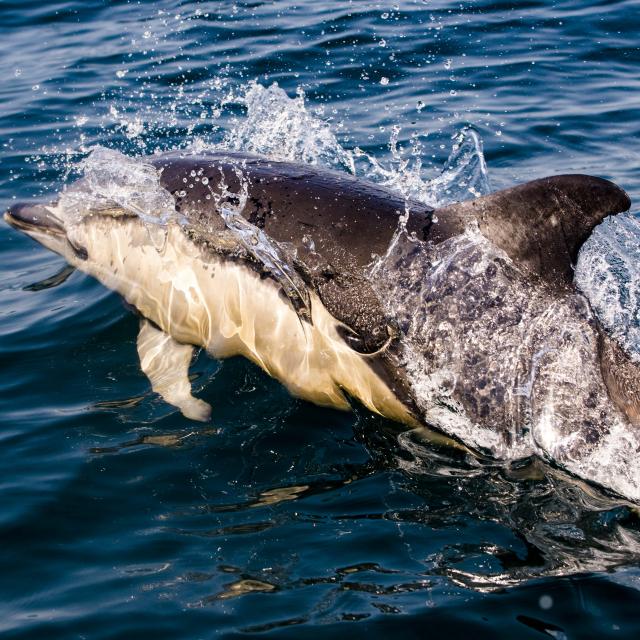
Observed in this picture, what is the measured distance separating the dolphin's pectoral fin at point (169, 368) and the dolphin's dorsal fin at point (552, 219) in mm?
2221

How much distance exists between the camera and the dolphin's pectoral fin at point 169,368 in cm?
621

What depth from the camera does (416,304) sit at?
219 inches

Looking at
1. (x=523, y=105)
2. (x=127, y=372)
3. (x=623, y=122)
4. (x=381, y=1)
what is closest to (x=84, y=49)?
(x=381, y=1)

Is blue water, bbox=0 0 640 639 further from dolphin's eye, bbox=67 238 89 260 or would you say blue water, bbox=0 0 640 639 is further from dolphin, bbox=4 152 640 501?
dolphin's eye, bbox=67 238 89 260

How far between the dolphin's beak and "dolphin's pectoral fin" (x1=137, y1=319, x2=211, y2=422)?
125 cm

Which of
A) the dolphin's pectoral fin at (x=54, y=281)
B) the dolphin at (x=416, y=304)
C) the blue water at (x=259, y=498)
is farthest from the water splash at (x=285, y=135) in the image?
the dolphin at (x=416, y=304)

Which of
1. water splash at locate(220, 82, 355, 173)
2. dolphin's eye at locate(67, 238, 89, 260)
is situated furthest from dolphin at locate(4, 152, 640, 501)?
water splash at locate(220, 82, 355, 173)

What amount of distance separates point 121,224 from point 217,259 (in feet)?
3.55

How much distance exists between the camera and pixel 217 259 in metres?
6.30

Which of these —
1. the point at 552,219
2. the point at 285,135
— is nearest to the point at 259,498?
the point at 552,219

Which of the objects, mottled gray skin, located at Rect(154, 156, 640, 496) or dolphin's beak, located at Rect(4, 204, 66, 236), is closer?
mottled gray skin, located at Rect(154, 156, 640, 496)

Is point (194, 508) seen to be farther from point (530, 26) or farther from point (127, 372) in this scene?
point (530, 26)

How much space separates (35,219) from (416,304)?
3.69 metres

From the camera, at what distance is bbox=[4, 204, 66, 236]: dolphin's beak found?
300 inches
